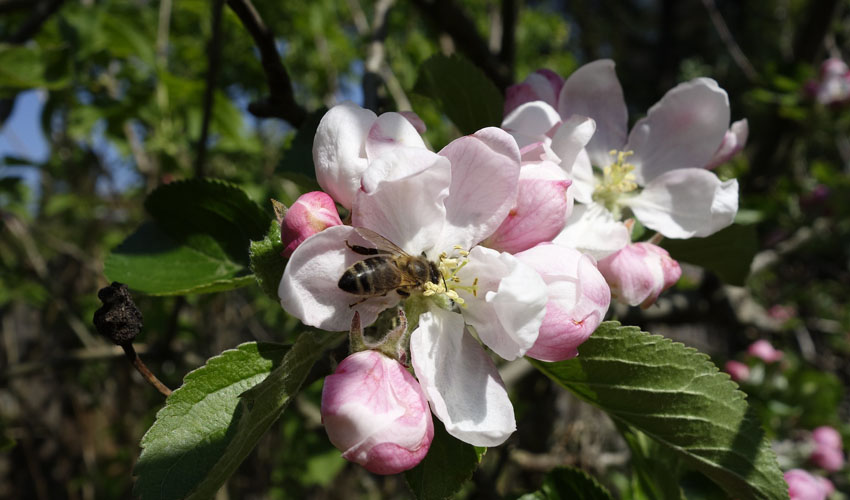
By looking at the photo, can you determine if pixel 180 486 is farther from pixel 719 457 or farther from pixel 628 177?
pixel 628 177

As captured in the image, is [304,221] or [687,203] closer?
[304,221]

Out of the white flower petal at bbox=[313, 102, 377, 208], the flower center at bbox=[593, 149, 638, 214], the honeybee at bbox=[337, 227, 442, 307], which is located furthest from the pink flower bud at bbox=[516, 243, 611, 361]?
the flower center at bbox=[593, 149, 638, 214]

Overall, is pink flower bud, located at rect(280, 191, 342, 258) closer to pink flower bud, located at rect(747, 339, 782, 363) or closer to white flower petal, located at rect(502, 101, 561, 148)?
white flower petal, located at rect(502, 101, 561, 148)

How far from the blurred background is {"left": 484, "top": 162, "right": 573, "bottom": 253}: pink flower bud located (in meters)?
0.43

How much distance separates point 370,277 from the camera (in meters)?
0.79

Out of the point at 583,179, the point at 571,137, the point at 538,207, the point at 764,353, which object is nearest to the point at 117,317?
the point at 538,207

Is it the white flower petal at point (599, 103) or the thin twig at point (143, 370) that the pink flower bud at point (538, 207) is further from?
the thin twig at point (143, 370)

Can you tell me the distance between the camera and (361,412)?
27.8 inches

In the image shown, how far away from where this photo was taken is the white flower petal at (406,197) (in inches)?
30.7

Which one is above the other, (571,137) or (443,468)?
(571,137)

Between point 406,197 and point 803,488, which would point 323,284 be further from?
point 803,488

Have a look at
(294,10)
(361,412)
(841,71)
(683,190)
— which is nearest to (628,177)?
(683,190)

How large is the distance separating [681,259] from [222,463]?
0.97m

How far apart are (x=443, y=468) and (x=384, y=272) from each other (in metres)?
0.28
